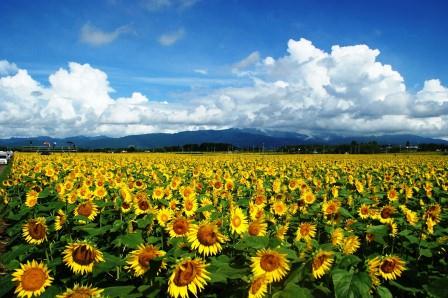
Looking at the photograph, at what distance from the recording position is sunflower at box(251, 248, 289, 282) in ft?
9.69

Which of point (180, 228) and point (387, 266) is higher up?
point (180, 228)

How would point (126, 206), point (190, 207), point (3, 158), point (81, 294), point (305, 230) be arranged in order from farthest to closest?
point (3, 158) → point (126, 206) → point (190, 207) → point (305, 230) → point (81, 294)

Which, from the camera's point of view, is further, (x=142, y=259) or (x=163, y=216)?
(x=163, y=216)

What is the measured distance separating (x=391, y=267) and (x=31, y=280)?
9.93ft

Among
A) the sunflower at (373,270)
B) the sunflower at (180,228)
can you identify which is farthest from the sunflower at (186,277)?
the sunflower at (373,270)

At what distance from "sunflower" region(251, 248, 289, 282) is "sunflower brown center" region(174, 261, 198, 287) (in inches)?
19.4

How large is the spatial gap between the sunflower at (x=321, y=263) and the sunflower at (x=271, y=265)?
222 mm

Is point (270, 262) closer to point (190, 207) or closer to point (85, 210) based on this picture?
point (190, 207)

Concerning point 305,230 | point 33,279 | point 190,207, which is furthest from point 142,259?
point 190,207

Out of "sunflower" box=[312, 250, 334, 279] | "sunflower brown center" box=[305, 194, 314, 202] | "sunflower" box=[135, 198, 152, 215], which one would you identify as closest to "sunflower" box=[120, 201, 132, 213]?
"sunflower" box=[135, 198, 152, 215]

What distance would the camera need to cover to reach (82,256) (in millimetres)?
3178

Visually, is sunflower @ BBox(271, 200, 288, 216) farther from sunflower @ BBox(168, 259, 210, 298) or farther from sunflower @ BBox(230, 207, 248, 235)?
sunflower @ BBox(168, 259, 210, 298)

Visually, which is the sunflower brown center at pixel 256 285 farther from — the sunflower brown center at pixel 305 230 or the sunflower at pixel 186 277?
the sunflower brown center at pixel 305 230

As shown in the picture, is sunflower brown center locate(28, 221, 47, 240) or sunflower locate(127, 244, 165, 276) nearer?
sunflower locate(127, 244, 165, 276)
